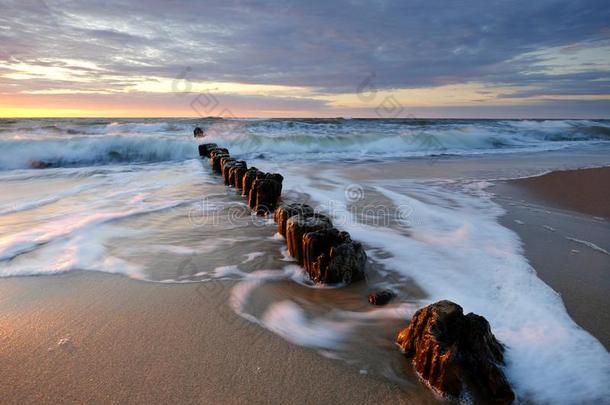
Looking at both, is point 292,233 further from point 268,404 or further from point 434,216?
point 434,216

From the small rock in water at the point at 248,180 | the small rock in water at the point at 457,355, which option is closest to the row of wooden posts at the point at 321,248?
the small rock in water at the point at 457,355

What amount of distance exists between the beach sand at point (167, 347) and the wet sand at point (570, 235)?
0.02m

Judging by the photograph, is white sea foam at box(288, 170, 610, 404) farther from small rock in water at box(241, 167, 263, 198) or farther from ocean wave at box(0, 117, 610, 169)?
ocean wave at box(0, 117, 610, 169)

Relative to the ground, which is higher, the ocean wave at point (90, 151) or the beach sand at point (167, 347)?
the beach sand at point (167, 347)

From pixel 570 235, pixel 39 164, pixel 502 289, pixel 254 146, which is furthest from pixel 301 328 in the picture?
pixel 254 146

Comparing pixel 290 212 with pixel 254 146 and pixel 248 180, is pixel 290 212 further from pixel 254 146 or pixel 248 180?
pixel 254 146

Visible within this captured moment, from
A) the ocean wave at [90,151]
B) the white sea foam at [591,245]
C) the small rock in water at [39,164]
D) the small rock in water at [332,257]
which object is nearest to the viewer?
the small rock in water at [332,257]

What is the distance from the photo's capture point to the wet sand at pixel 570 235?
315 centimetres

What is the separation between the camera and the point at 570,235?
4.92m

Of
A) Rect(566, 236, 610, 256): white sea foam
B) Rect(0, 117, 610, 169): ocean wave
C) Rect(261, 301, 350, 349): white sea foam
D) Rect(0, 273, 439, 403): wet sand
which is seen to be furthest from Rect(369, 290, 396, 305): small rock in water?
Rect(0, 117, 610, 169): ocean wave

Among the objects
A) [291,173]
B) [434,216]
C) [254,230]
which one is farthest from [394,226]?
[291,173]

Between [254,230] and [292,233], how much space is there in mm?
1446

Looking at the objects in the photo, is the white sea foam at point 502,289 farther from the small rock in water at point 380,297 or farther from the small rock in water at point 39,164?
the small rock in water at point 39,164

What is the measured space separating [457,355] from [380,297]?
3.62ft
